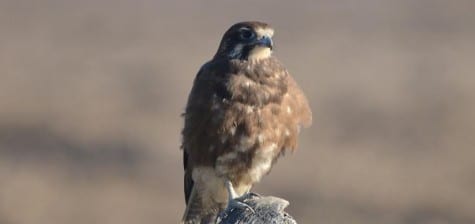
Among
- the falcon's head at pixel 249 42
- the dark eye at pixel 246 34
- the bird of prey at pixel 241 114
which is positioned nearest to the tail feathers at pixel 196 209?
the bird of prey at pixel 241 114

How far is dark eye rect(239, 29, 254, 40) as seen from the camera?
8.71 meters

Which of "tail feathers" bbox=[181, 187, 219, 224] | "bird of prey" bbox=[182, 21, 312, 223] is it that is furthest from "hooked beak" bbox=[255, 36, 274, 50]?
"tail feathers" bbox=[181, 187, 219, 224]

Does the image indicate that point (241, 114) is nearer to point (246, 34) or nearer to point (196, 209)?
point (246, 34)

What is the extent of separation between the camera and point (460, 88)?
21.4 meters

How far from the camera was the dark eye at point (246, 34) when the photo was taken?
8.71 m

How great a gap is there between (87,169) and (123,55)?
587 centimetres

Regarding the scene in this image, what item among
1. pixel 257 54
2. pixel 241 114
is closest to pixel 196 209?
pixel 241 114

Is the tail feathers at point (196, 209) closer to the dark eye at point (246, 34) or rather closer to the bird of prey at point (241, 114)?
the bird of prey at point (241, 114)

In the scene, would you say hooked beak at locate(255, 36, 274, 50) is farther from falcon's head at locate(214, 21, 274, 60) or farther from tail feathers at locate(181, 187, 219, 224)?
tail feathers at locate(181, 187, 219, 224)

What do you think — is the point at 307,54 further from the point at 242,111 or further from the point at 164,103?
the point at 242,111

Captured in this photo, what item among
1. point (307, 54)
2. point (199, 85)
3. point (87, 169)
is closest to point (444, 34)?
point (307, 54)

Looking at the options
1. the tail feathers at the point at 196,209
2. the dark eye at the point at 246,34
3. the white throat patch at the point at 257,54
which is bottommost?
the tail feathers at the point at 196,209

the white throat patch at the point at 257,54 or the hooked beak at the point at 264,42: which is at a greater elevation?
the hooked beak at the point at 264,42

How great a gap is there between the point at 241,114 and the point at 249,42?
504mm
